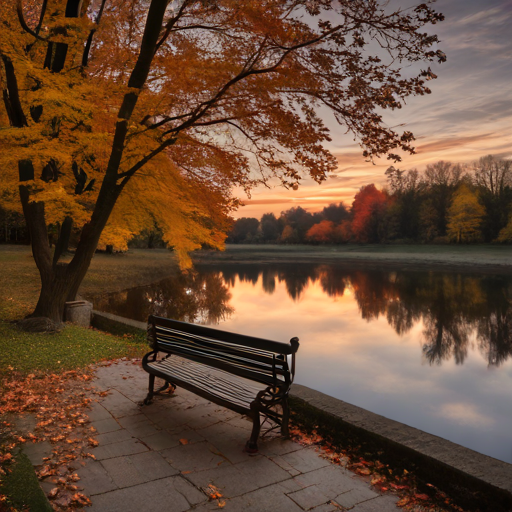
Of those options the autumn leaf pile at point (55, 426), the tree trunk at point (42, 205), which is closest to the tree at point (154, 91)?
the tree trunk at point (42, 205)

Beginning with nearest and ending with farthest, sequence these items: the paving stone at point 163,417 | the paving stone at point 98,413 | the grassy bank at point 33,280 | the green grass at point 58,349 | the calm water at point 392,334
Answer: the paving stone at point 163,417
the paving stone at point 98,413
the green grass at point 58,349
the calm water at point 392,334
the grassy bank at point 33,280

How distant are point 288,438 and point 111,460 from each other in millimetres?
1655

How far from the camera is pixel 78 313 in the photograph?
1054 cm

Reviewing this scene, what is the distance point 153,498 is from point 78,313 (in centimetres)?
799

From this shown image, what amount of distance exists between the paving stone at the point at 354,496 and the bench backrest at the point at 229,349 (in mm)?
1103

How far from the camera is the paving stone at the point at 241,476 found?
11.5 ft

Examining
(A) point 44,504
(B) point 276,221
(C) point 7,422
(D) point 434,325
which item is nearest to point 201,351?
(C) point 7,422

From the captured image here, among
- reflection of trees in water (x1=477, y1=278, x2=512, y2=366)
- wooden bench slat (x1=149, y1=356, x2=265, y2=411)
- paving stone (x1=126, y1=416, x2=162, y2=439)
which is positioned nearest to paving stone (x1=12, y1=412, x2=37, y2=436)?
paving stone (x1=126, y1=416, x2=162, y2=439)

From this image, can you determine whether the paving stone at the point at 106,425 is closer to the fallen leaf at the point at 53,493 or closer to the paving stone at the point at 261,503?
the fallen leaf at the point at 53,493

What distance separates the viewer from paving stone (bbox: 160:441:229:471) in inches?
151

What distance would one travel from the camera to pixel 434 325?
1447 cm

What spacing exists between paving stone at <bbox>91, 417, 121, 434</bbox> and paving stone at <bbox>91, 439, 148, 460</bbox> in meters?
0.36

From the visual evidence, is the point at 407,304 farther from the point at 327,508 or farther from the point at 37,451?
the point at 37,451

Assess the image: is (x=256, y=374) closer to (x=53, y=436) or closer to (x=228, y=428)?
(x=228, y=428)
